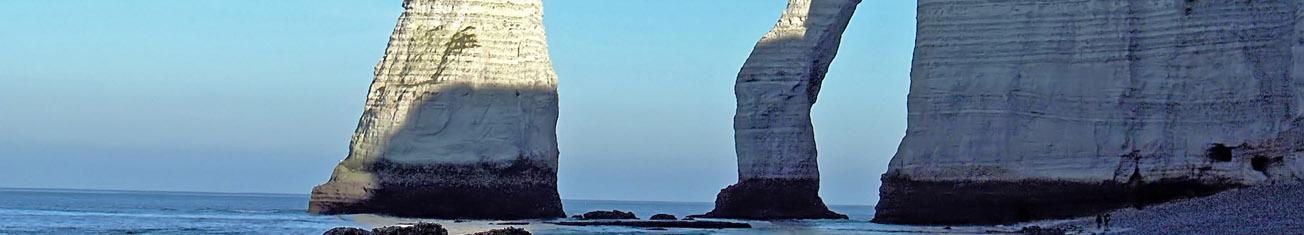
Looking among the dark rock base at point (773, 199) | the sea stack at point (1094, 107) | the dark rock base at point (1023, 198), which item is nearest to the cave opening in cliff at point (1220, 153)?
the sea stack at point (1094, 107)

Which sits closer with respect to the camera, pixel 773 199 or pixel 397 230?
pixel 397 230

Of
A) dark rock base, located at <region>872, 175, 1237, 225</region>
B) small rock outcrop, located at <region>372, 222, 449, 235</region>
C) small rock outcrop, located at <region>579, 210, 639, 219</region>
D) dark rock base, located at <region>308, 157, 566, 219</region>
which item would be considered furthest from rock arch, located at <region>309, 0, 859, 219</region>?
small rock outcrop, located at <region>372, 222, 449, 235</region>

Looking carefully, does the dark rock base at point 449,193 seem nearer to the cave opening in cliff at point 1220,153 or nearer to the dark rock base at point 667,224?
the dark rock base at point 667,224

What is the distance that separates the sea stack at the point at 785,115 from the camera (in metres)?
37.8

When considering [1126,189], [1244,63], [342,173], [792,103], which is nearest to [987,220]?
[1126,189]

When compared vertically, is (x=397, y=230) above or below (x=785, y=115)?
below

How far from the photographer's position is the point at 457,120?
35281 millimetres

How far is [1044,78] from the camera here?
29.2m

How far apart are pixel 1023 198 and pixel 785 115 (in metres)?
10.2

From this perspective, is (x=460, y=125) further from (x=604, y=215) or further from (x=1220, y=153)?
(x=1220, y=153)

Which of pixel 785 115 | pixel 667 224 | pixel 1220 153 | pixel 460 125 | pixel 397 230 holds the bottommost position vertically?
pixel 397 230

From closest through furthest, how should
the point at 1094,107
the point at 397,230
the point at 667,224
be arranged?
the point at 397,230 < the point at 1094,107 < the point at 667,224

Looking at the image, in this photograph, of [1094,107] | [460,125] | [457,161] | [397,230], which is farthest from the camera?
[460,125]

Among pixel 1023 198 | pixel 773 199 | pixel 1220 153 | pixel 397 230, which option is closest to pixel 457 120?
pixel 773 199
